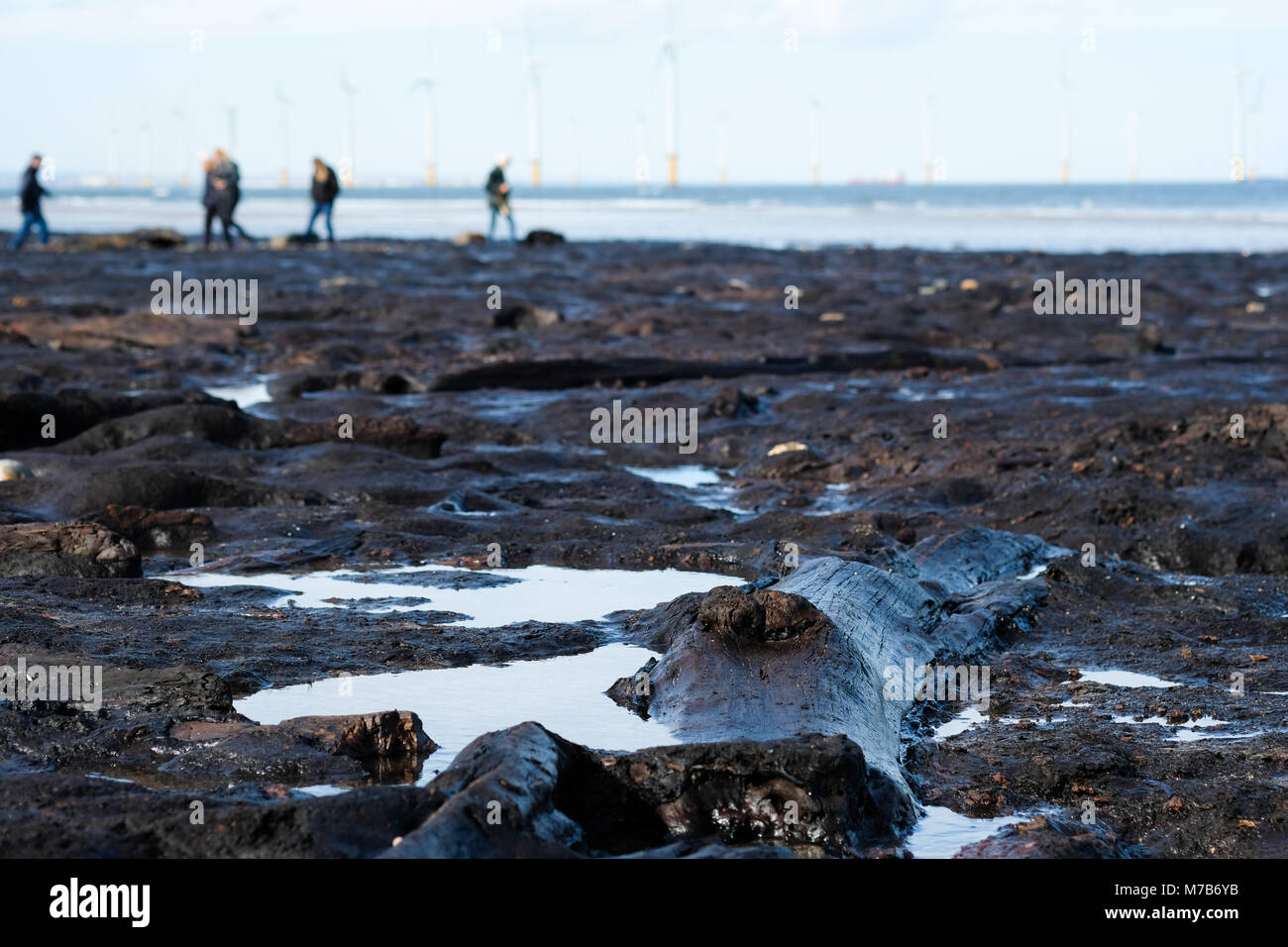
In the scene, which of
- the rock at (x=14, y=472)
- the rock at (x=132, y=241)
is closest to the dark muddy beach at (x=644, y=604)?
the rock at (x=14, y=472)

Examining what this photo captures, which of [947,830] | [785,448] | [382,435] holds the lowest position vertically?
[947,830]

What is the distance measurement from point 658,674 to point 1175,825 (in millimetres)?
1701

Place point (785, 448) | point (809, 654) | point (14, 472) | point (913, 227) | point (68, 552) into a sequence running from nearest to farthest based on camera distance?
point (809, 654) < point (68, 552) < point (14, 472) < point (785, 448) < point (913, 227)

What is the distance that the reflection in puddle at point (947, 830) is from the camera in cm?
396

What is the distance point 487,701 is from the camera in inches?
205

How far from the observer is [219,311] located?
20.1m

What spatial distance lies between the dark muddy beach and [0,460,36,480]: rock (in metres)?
0.31

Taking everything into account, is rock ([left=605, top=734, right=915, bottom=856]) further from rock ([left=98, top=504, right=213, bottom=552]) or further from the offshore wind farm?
rock ([left=98, top=504, right=213, bottom=552])

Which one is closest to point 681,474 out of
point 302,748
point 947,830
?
point 302,748

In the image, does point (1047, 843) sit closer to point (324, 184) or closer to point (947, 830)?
point (947, 830)

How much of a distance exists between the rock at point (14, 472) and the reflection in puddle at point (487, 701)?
4.43 meters

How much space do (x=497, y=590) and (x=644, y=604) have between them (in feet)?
2.44

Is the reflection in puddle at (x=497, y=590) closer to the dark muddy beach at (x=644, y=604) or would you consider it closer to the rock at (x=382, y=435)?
the dark muddy beach at (x=644, y=604)

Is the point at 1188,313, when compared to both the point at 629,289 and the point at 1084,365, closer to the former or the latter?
the point at 1084,365
